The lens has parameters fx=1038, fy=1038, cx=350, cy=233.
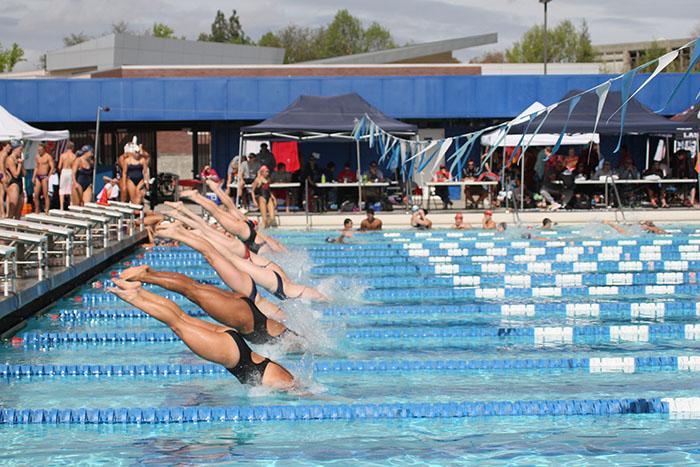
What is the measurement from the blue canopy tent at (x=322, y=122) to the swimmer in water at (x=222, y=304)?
12.1 meters

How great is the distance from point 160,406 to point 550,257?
9036mm

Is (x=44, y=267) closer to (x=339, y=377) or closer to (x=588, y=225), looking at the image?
(x=339, y=377)

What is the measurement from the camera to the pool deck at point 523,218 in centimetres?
2016

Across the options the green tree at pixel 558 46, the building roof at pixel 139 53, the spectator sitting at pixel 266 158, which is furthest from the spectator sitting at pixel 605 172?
the green tree at pixel 558 46

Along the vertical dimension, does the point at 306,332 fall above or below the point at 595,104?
below

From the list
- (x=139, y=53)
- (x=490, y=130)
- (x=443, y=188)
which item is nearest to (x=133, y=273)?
(x=490, y=130)

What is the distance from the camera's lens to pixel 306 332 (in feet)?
29.0

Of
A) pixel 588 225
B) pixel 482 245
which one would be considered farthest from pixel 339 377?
pixel 588 225

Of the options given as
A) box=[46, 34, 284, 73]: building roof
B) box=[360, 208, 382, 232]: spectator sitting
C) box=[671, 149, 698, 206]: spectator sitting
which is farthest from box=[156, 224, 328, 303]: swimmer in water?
box=[46, 34, 284, 73]: building roof

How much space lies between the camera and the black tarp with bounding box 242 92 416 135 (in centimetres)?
2062

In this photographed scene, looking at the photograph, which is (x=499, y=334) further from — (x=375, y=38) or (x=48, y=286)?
(x=375, y=38)

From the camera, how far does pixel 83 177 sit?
1919 cm

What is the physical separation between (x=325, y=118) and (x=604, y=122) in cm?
560

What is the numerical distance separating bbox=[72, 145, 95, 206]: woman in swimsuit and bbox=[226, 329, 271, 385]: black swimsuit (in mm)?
12164
